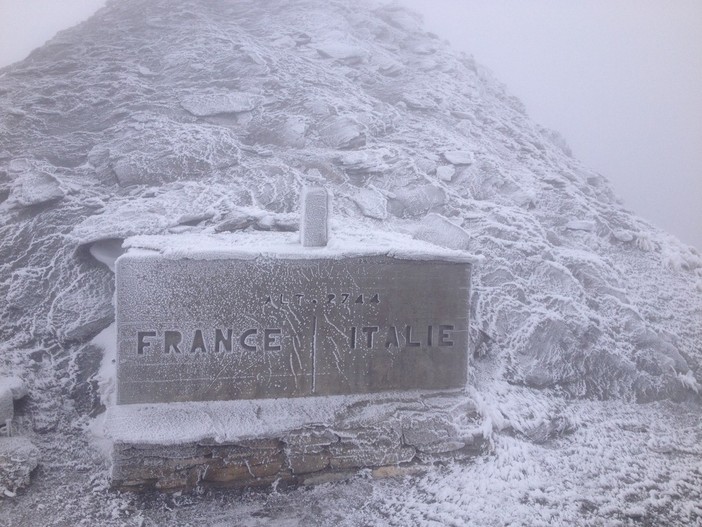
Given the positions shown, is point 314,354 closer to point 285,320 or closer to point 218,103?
point 285,320

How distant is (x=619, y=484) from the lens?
4.68m

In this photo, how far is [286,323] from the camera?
15.4 feet

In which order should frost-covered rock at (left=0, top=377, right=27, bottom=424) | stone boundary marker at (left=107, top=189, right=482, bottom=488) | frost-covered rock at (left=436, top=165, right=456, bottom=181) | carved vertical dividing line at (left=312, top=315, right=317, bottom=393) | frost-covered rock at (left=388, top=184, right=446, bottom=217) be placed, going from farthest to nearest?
1. frost-covered rock at (left=436, top=165, right=456, bottom=181)
2. frost-covered rock at (left=388, top=184, right=446, bottom=217)
3. frost-covered rock at (left=0, top=377, right=27, bottom=424)
4. carved vertical dividing line at (left=312, top=315, right=317, bottom=393)
5. stone boundary marker at (left=107, top=189, right=482, bottom=488)

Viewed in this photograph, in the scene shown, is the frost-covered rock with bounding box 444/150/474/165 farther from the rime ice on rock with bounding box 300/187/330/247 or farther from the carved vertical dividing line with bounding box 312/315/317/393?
the carved vertical dividing line with bounding box 312/315/317/393

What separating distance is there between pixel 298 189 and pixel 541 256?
4694mm

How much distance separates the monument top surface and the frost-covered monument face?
24 millimetres

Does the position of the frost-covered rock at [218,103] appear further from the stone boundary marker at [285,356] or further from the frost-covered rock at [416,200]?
the stone boundary marker at [285,356]

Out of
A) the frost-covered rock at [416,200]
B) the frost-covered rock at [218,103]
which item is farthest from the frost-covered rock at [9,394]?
the frost-covered rock at [218,103]

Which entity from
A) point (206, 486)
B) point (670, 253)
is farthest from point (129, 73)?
point (670, 253)

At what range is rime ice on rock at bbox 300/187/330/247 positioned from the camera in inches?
188

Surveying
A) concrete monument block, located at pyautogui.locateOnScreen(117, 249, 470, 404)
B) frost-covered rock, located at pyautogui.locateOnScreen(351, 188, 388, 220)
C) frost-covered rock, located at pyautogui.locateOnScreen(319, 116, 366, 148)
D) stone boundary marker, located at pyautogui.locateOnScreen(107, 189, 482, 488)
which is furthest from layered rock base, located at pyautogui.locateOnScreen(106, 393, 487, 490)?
frost-covered rock, located at pyautogui.locateOnScreen(319, 116, 366, 148)

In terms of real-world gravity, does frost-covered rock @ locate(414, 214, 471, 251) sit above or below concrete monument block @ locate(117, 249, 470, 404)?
above

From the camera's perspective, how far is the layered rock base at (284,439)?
4227 millimetres

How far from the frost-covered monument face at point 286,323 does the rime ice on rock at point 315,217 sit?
0.16 ft
